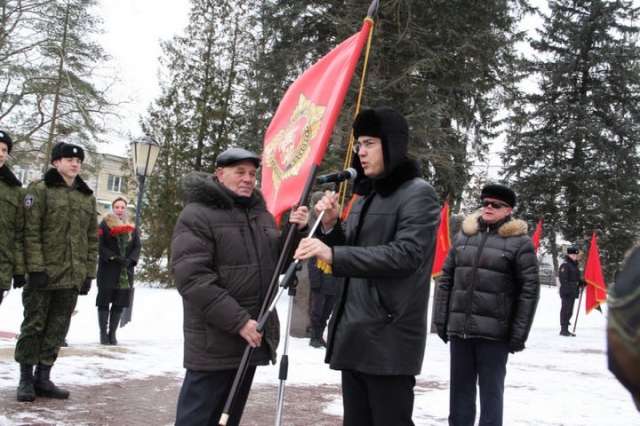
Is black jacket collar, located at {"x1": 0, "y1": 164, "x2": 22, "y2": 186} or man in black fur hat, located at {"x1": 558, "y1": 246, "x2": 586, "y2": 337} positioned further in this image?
man in black fur hat, located at {"x1": 558, "y1": 246, "x2": 586, "y2": 337}

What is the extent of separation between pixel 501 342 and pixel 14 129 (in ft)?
84.7

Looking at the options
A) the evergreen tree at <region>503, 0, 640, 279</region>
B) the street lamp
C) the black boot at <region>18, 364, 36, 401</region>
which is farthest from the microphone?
the evergreen tree at <region>503, 0, 640, 279</region>

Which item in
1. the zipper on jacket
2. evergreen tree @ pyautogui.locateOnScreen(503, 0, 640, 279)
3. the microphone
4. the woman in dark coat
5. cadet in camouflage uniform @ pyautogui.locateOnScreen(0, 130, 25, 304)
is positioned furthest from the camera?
evergreen tree @ pyautogui.locateOnScreen(503, 0, 640, 279)

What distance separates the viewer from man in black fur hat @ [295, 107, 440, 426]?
3.00 m

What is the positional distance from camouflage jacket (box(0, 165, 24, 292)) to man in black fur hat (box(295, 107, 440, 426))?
335 cm

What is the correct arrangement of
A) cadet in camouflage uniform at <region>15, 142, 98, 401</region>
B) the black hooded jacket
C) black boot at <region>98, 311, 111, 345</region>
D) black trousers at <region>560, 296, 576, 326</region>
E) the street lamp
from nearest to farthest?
the black hooded jacket → cadet in camouflage uniform at <region>15, 142, 98, 401</region> → black boot at <region>98, 311, 111, 345</region> → the street lamp → black trousers at <region>560, 296, 576, 326</region>

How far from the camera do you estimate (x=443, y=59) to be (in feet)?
59.1

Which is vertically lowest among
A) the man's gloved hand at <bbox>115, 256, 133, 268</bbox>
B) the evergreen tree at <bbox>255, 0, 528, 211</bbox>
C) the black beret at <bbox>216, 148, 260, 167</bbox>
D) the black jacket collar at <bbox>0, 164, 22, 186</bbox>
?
the man's gloved hand at <bbox>115, 256, 133, 268</bbox>

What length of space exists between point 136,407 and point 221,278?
259 cm

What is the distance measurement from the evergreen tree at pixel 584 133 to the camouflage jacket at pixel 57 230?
99.4ft

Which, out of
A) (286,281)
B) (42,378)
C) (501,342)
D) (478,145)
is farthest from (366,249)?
(478,145)

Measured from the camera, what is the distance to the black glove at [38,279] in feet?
17.9

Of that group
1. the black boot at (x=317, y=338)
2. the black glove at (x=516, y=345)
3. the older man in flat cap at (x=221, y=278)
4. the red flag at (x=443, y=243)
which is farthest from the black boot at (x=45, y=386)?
the red flag at (x=443, y=243)

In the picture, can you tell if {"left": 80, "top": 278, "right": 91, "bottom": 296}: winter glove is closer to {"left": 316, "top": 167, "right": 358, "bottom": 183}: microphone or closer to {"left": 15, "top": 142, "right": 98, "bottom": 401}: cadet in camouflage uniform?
{"left": 15, "top": 142, "right": 98, "bottom": 401}: cadet in camouflage uniform
